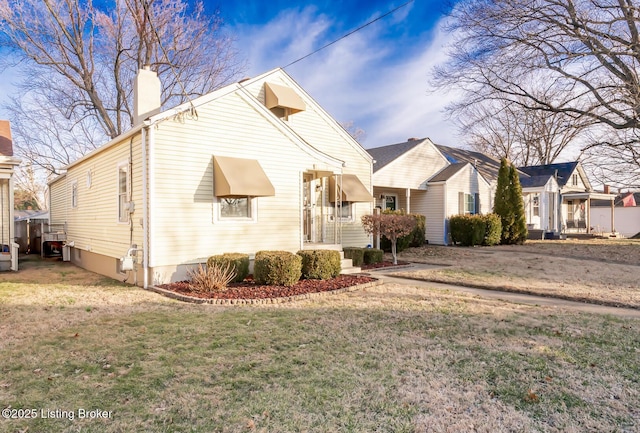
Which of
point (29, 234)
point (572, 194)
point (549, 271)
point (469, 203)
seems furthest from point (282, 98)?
point (572, 194)

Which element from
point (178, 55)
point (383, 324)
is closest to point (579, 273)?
point (383, 324)

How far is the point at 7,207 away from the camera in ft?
43.7

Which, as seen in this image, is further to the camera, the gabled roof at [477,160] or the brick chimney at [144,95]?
the gabled roof at [477,160]

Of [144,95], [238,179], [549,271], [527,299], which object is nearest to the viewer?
[527,299]

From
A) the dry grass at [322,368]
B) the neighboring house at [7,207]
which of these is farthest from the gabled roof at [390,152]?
the neighboring house at [7,207]

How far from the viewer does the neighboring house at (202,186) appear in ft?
30.0

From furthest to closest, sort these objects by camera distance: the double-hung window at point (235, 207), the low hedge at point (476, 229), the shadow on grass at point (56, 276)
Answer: the low hedge at point (476, 229)
the shadow on grass at point (56, 276)
the double-hung window at point (235, 207)

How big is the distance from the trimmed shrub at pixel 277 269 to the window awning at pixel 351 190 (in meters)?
4.98

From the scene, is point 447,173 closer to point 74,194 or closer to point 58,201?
point 74,194

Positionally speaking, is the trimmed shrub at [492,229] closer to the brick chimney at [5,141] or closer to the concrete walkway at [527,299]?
the concrete walkway at [527,299]

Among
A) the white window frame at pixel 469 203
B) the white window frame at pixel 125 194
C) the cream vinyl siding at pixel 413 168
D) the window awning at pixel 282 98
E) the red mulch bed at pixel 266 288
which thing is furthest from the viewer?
the white window frame at pixel 469 203

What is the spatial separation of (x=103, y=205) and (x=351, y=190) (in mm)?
7858

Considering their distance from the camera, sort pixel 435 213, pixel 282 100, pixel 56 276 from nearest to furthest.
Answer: pixel 56 276 < pixel 282 100 < pixel 435 213

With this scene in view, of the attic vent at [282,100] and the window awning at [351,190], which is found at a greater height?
the attic vent at [282,100]
